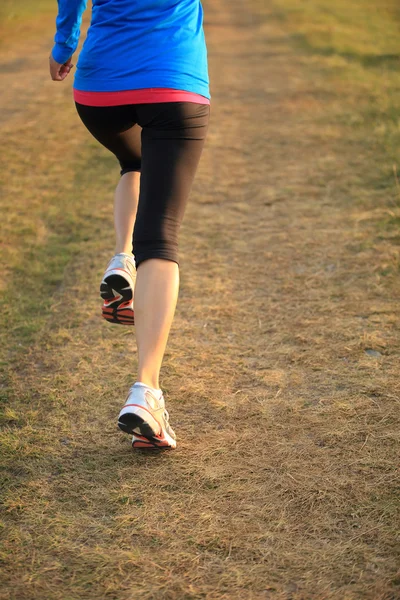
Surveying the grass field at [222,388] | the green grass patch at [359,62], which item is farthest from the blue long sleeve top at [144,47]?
the green grass patch at [359,62]

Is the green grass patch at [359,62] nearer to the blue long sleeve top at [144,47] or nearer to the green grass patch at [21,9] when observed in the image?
the blue long sleeve top at [144,47]

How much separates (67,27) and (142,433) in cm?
147

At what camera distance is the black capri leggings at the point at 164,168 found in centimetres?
238

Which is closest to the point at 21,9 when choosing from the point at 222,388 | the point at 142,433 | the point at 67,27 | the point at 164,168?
the point at 67,27

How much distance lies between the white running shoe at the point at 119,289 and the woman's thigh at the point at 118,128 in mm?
392

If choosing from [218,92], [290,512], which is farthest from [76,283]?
[218,92]

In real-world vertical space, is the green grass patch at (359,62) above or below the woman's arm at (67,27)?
below

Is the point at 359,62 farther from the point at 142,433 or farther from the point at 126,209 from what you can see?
the point at 142,433

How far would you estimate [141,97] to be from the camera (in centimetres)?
237

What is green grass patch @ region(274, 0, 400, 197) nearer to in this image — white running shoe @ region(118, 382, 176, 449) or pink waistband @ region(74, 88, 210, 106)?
pink waistband @ region(74, 88, 210, 106)

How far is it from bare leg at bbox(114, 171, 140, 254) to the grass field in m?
0.55

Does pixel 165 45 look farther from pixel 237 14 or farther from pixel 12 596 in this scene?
pixel 237 14

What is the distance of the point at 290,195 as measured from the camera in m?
5.55

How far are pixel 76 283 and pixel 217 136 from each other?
3820 millimetres
